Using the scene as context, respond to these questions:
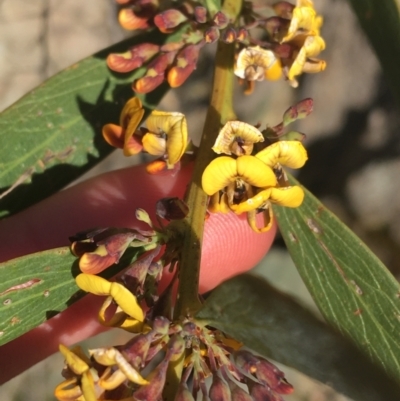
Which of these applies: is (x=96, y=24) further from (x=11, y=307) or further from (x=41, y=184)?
(x=11, y=307)

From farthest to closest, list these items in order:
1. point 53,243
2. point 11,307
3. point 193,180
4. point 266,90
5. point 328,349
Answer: point 266,90
point 53,243
point 193,180
point 11,307
point 328,349

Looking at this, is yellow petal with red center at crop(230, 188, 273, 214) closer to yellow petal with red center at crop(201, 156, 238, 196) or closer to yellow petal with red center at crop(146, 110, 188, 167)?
yellow petal with red center at crop(201, 156, 238, 196)

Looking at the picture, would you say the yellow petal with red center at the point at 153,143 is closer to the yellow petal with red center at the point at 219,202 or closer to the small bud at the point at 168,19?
the yellow petal with red center at the point at 219,202

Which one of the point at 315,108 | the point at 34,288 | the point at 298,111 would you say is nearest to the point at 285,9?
the point at 298,111

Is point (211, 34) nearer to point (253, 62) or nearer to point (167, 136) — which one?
point (253, 62)

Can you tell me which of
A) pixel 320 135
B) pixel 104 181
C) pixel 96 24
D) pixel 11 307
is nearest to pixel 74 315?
pixel 104 181

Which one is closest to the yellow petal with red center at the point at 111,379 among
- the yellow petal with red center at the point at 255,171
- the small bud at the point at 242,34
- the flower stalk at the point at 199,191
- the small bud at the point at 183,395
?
the small bud at the point at 183,395

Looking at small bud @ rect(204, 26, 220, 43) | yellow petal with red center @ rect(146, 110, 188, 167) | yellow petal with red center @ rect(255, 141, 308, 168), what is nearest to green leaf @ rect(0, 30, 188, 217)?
small bud @ rect(204, 26, 220, 43)
